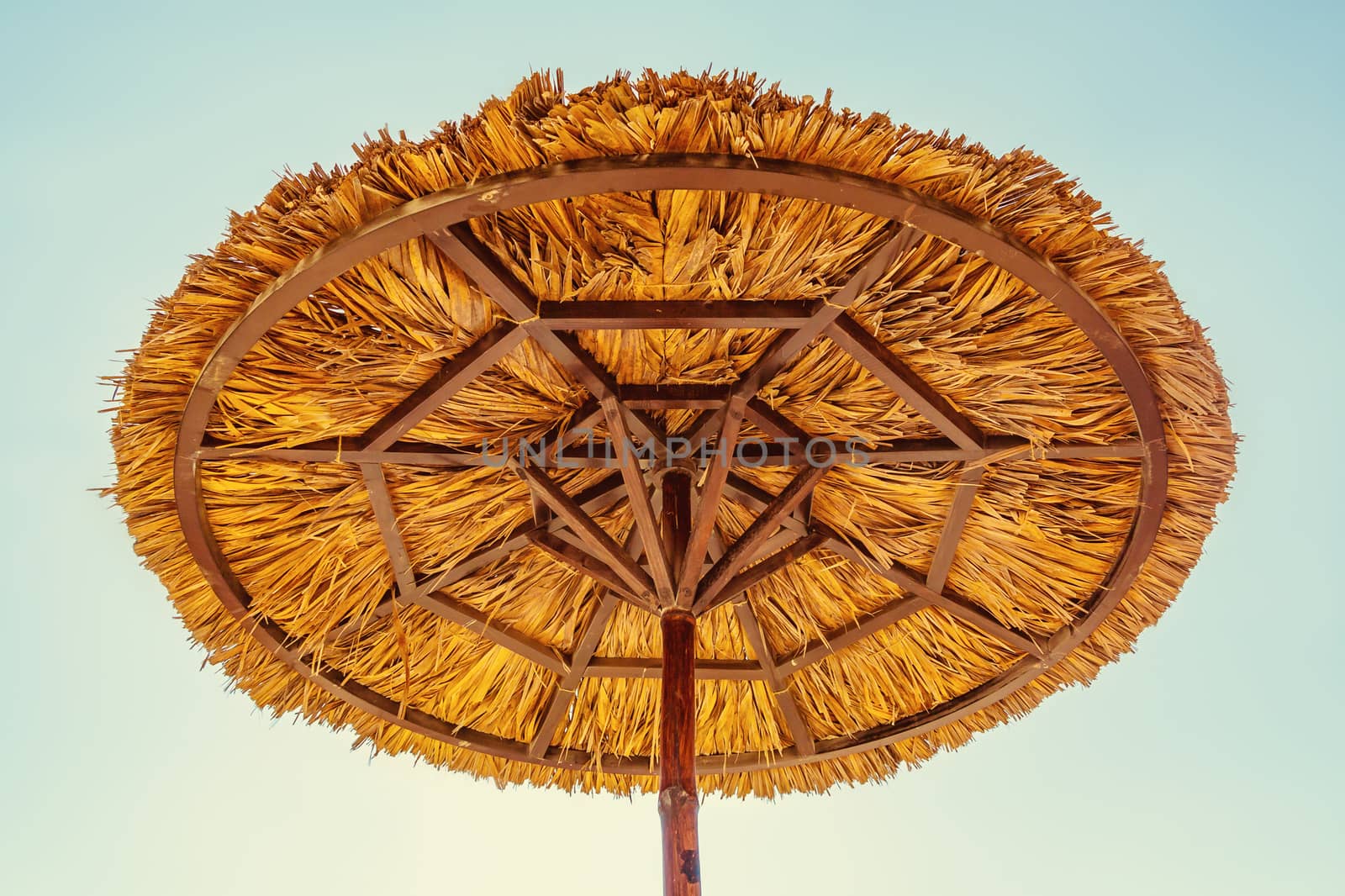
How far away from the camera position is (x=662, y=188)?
258 cm

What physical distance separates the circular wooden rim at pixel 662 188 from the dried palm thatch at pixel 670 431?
0.04 m

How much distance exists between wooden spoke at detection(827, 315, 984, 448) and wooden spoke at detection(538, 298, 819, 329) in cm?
16

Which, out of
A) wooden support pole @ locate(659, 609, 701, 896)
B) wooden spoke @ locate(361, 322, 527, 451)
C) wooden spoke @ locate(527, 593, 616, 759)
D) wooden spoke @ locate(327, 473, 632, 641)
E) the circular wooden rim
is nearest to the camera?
the circular wooden rim

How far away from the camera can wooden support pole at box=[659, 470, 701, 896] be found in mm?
2811

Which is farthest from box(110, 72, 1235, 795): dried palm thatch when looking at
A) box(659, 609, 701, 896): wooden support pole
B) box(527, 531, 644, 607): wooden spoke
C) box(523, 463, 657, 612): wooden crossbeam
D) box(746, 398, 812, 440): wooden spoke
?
box(659, 609, 701, 896): wooden support pole

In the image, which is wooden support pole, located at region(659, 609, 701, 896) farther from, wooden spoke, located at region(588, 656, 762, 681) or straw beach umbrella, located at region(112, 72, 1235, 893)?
wooden spoke, located at region(588, 656, 762, 681)

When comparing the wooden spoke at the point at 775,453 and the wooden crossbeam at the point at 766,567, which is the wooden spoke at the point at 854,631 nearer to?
the wooden crossbeam at the point at 766,567


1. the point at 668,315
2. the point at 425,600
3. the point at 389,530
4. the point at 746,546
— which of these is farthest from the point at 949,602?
the point at 389,530

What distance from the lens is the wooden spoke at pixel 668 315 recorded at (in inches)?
118

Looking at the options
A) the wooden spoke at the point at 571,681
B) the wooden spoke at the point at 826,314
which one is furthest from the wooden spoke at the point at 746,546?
the wooden spoke at the point at 571,681

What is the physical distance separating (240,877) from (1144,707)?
613 cm

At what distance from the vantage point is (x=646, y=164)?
99.6 inches

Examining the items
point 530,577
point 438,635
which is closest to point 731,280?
point 530,577

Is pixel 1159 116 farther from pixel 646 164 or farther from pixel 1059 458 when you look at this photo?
pixel 646 164
